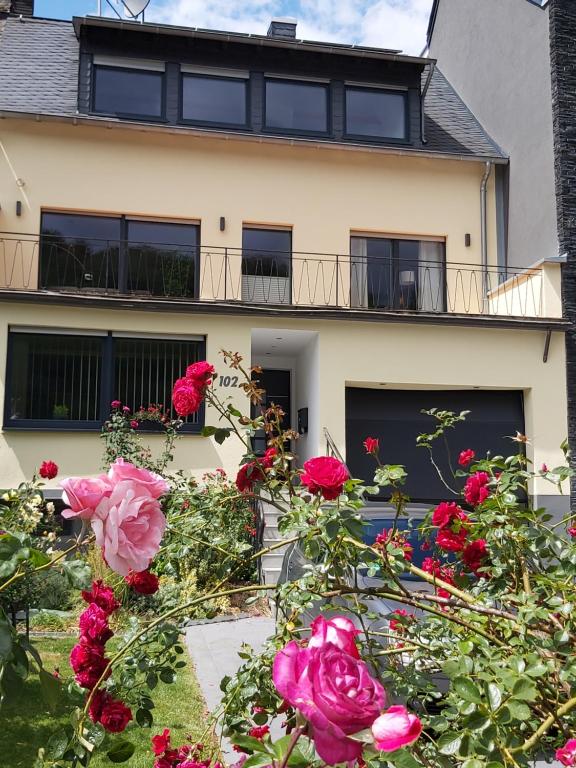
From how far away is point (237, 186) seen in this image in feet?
41.7

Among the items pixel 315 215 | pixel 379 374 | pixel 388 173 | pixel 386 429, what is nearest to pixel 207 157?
pixel 315 215

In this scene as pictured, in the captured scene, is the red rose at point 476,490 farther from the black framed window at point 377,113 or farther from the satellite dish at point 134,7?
the satellite dish at point 134,7

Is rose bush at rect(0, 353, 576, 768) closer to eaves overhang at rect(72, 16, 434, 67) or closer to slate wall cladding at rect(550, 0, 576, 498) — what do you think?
slate wall cladding at rect(550, 0, 576, 498)

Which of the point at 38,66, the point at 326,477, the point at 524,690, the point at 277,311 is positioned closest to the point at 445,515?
the point at 326,477

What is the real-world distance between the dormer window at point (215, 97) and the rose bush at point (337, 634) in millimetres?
11268

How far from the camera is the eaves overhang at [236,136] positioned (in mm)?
11680

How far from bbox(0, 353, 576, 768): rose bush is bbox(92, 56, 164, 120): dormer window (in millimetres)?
11321

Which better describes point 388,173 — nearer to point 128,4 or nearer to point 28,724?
point 128,4

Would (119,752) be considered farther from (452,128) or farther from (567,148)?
(452,128)

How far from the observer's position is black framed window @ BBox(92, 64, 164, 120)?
41.0 ft

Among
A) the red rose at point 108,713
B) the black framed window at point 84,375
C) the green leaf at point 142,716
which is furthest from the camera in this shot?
the black framed window at point 84,375

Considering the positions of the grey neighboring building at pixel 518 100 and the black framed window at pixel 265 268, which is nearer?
the grey neighboring building at pixel 518 100

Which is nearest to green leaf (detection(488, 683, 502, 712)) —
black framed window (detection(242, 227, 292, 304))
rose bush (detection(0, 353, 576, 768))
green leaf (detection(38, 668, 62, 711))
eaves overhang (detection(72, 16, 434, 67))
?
rose bush (detection(0, 353, 576, 768))

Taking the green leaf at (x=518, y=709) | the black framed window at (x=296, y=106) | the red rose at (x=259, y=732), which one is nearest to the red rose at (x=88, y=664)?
the red rose at (x=259, y=732)
